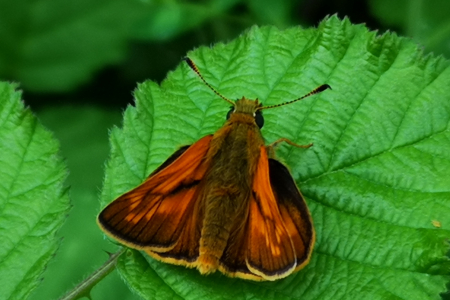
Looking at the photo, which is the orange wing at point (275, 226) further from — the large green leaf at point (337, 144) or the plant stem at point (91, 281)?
the plant stem at point (91, 281)

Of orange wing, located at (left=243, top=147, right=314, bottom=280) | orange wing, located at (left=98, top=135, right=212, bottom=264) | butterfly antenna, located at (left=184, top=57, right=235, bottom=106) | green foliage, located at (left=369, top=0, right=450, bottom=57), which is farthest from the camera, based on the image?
green foliage, located at (left=369, top=0, right=450, bottom=57)

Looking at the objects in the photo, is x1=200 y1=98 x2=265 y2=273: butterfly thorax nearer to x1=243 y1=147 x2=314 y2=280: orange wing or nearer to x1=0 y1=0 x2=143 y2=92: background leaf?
x1=243 y1=147 x2=314 y2=280: orange wing

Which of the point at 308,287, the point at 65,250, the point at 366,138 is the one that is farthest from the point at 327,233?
the point at 65,250

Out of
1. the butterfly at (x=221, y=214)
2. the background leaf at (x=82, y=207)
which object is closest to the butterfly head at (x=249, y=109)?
the butterfly at (x=221, y=214)

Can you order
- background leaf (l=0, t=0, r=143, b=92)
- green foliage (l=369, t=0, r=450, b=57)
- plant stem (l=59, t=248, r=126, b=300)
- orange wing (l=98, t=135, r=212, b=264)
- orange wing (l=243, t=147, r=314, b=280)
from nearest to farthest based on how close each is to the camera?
Result: orange wing (l=243, t=147, r=314, b=280)
orange wing (l=98, t=135, r=212, b=264)
plant stem (l=59, t=248, r=126, b=300)
green foliage (l=369, t=0, r=450, b=57)
background leaf (l=0, t=0, r=143, b=92)

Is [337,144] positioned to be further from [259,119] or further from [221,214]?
[221,214]

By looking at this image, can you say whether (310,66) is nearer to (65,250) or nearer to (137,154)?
(137,154)

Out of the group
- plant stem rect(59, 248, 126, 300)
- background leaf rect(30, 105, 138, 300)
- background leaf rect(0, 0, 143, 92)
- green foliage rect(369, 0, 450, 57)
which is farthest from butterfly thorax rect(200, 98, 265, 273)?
background leaf rect(0, 0, 143, 92)
